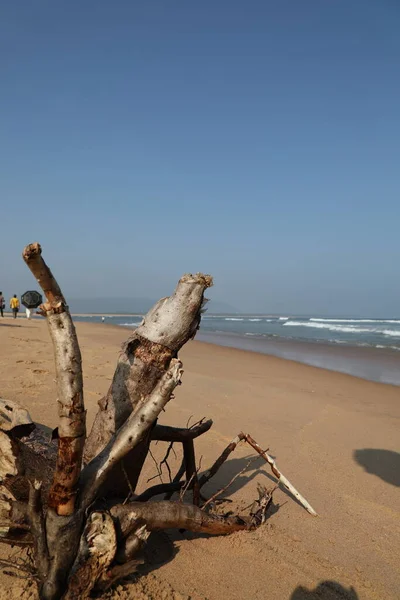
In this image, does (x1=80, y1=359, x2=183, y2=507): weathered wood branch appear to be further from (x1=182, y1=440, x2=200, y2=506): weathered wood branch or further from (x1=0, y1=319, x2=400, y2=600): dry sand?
(x1=182, y1=440, x2=200, y2=506): weathered wood branch

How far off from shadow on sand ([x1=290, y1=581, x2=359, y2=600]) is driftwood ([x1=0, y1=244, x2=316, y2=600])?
2.20 feet

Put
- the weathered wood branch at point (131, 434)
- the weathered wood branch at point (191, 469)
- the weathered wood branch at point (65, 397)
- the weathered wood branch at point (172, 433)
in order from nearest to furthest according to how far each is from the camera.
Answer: the weathered wood branch at point (65, 397)
the weathered wood branch at point (131, 434)
the weathered wood branch at point (172, 433)
the weathered wood branch at point (191, 469)

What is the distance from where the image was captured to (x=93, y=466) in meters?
2.74

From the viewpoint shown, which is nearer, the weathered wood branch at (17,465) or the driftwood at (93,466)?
the driftwood at (93,466)

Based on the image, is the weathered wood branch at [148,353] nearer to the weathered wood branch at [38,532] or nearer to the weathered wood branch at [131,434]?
the weathered wood branch at [131,434]

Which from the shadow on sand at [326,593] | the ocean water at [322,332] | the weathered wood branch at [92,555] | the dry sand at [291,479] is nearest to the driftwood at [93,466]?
the weathered wood branch at [92,555]

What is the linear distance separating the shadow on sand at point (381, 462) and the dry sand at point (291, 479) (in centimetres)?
1

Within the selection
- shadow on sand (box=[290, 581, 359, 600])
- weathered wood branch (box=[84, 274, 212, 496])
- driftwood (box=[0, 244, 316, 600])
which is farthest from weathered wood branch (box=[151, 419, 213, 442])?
shadow on sand (box=[290, 581, 359, 600])

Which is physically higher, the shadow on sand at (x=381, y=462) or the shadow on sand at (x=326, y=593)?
the shadow on sand at (x=381, y=462)

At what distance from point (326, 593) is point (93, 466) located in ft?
6.18

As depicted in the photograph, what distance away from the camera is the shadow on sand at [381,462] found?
16.8ft

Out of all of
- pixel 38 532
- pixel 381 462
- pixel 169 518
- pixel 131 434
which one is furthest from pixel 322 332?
pixel 38 532

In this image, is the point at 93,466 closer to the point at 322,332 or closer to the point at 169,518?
the point at 169,518

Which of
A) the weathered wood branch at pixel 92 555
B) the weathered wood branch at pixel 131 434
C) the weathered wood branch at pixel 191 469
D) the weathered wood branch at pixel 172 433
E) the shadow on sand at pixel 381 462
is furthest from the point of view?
the shadow on sand at pixel 381 462
